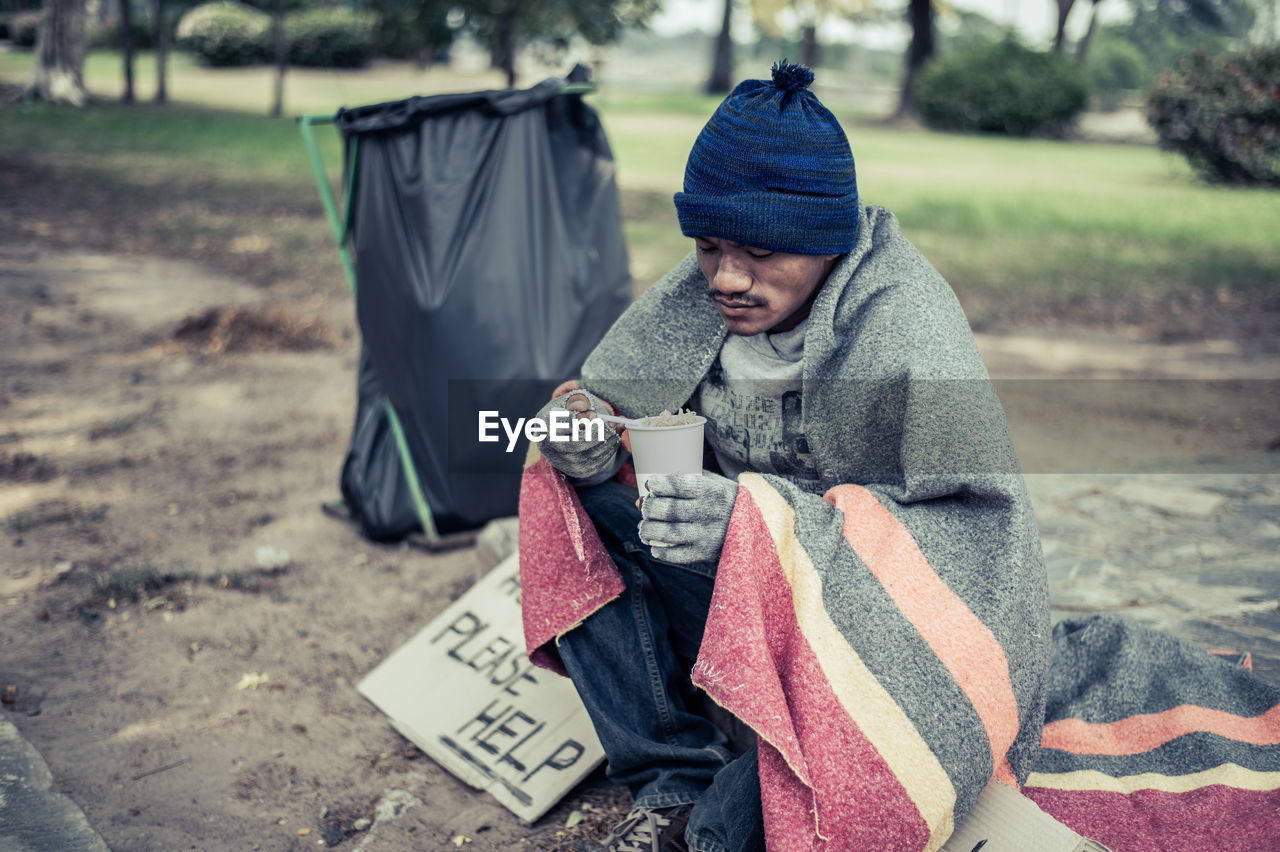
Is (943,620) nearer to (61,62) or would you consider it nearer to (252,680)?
(252,680)

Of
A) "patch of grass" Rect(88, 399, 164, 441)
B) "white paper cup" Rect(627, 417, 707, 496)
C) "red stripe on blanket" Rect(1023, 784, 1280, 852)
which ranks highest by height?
"white paper cup" Rect(627, 417, 707, 496)

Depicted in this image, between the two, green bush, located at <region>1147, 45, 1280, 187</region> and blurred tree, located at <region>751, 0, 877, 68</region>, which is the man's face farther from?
blurred tree, located at <region>751, 0, 877, 68</region>

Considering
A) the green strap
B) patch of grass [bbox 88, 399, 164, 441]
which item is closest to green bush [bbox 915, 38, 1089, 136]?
patch of grass [bbox 88, 399, 164, 441]

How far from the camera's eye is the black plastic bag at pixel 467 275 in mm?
3010

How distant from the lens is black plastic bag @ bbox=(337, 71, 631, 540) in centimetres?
301

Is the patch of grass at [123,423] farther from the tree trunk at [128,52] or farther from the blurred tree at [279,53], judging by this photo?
the tree trunk at [128,52]

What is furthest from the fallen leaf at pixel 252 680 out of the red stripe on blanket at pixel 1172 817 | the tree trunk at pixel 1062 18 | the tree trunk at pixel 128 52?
the tree trunk at pixel 1062 18

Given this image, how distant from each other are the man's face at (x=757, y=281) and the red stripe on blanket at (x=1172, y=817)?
3.27ft

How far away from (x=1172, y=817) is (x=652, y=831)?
3.00 feet

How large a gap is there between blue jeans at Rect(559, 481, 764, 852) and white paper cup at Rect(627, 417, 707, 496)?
28 cm

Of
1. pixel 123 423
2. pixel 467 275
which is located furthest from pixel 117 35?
pixel 467 275

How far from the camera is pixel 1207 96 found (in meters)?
13.5

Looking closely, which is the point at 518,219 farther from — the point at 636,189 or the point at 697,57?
the point at 697,57

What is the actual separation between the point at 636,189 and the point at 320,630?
853 centimetres
